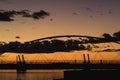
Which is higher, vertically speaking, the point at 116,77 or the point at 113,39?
the point at 113,39

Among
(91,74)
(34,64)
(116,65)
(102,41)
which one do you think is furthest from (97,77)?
(34,64)

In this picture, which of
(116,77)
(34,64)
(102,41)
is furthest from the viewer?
(34,64)

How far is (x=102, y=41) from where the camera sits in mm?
94438

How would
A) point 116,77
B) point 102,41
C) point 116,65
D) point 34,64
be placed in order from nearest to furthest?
point 116,77, point 102,41, point 116,65, point 34,64

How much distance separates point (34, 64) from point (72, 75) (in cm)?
4032

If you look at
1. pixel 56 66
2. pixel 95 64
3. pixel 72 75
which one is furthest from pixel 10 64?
pixel 72 75

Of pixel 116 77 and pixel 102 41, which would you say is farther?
pixel 102 41

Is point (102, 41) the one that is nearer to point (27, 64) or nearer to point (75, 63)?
point (75, 63)

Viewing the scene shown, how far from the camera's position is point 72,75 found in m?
70.9

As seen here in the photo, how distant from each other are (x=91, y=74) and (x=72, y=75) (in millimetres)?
4053

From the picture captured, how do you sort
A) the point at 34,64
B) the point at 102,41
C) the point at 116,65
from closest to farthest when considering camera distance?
1. the point at 102,41
2. the point at 116,65
3. the point at 34,64

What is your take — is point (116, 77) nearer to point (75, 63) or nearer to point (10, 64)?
point (75, 63)

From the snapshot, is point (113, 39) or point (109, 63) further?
point (109, 63)

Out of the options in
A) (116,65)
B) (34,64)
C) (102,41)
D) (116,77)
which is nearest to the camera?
(116,77)
